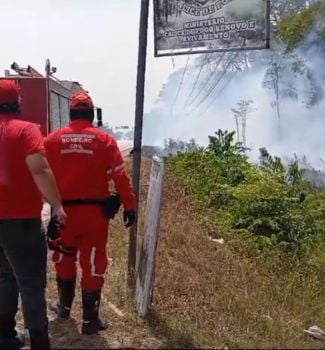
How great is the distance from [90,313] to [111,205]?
0.81 metres

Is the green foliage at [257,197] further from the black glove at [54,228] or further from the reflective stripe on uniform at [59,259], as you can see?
the black glove at [54,228]

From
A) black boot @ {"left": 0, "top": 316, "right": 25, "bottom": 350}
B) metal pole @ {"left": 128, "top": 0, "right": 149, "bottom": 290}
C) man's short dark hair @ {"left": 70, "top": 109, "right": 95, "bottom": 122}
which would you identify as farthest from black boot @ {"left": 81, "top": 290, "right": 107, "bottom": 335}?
man's short dark hair @ {"left": 70, "top": 109, "right": 95, "bottom": 122}

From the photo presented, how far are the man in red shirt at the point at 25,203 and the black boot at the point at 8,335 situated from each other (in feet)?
0.90

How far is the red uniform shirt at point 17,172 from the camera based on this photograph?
13.5ft

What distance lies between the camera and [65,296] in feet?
16.8

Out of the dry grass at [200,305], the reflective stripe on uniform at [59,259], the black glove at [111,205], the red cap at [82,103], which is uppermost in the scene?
the red cap at [82,103]

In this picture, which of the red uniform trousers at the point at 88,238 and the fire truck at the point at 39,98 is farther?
the fire truck at the point at 39,98

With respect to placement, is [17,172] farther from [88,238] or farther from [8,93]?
[88,238]

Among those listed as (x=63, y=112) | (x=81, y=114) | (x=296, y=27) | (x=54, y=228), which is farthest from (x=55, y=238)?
(x=296, y=27)

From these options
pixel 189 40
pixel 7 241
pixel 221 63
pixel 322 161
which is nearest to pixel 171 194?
Answer: pixel 189 40

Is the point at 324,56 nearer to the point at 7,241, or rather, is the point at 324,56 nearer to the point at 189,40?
the point at 189,40

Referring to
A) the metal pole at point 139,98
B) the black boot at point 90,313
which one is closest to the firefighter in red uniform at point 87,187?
the black boot at point 90,313

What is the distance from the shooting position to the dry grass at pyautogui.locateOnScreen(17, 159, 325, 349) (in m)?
4.72

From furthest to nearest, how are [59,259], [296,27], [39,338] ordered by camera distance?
[296,27] < [59,259] < [39,338]
